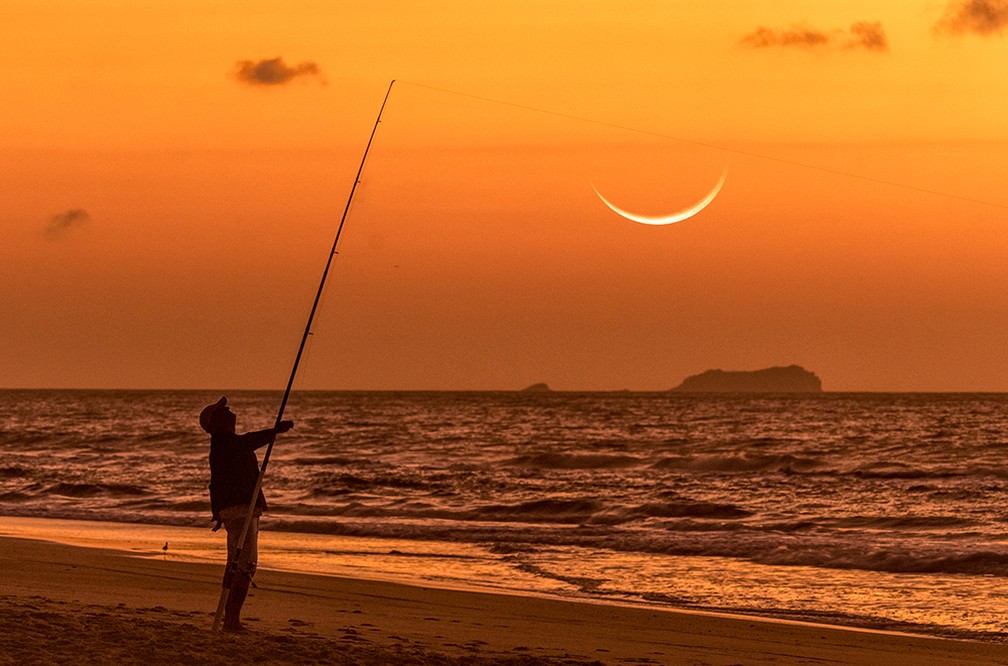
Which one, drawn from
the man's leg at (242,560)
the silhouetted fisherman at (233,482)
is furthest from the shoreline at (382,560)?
the silhouetted fisherman at (233,482)

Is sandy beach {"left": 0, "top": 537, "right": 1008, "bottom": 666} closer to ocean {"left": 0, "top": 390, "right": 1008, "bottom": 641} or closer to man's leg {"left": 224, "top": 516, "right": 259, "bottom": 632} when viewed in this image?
man's leg {"left": 224, "top": 516, "right": 259, "bottom": 632}

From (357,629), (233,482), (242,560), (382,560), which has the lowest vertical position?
(382,560)

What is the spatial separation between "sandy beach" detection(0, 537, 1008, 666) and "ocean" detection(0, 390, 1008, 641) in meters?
1.33

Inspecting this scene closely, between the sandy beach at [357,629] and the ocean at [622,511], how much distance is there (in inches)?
52.3

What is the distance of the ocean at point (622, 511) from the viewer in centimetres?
1405

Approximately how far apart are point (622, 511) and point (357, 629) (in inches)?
604

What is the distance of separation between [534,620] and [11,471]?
25695 mm

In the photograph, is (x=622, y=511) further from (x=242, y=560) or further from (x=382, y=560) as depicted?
(x=242, y=560)

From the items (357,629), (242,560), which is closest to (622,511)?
(357,629)

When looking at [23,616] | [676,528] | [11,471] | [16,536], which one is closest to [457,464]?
[11,471]

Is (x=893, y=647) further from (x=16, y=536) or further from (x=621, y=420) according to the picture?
(x=621, y=420)

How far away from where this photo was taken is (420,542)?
61.6 ft

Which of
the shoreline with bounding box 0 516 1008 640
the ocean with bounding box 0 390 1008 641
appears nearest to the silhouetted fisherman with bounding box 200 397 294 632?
the shoreline with bounding box 0 516 1008 640

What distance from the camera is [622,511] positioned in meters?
24.3
